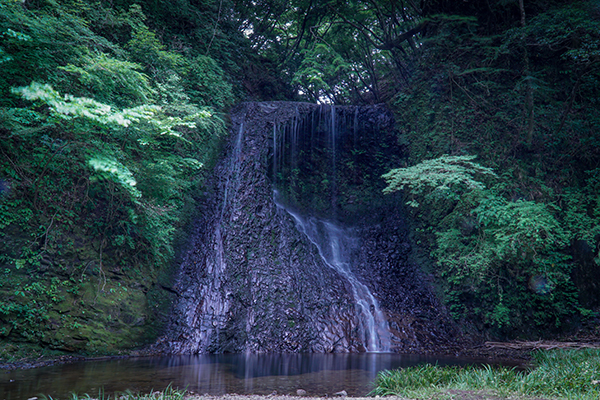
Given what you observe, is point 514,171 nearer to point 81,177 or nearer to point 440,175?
point 440,175

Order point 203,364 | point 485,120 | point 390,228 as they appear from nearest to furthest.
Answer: point 203,364 → point 485,120 → point 390,228

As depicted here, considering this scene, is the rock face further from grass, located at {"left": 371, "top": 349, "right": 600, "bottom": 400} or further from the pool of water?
grass, located at {"left": 371, "top": 349, "right": 600, "bottom": 400}

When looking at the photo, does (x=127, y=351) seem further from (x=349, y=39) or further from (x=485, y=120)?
(x=349, y=39)

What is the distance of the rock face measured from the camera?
912 centimetres

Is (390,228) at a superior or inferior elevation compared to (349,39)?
inferior

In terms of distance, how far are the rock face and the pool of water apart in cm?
121

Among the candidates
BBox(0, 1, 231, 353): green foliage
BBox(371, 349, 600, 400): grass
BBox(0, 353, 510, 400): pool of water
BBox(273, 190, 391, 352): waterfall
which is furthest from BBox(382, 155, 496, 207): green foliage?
BBox(0, 1, 231, 353): green foliage

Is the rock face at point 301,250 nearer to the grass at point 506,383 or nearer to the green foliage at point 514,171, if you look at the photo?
the green foliage at point 514,171

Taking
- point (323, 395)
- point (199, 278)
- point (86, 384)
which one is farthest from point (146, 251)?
point (323, 395)

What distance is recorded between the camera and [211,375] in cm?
606

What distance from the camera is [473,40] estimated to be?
40.3 ft

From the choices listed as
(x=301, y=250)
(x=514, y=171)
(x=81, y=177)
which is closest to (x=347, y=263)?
(x=301, y=250)

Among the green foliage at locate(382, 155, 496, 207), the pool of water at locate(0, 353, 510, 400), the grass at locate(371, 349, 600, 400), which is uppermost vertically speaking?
the green foliage at locate(382, 155, 496, 207)

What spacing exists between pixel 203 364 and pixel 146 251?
3.69 metres
